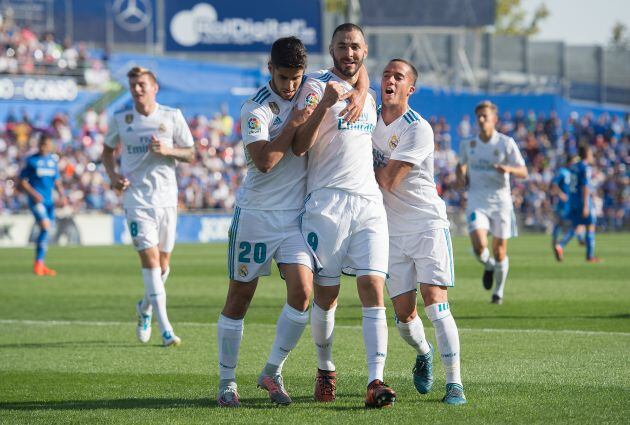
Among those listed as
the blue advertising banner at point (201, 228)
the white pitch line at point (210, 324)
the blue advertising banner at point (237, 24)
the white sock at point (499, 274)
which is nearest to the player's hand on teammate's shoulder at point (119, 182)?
the white pitch line at point (210, 324)

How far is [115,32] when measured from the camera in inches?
1939

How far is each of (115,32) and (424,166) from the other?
43990 mm

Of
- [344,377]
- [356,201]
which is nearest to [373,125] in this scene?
[356,201]

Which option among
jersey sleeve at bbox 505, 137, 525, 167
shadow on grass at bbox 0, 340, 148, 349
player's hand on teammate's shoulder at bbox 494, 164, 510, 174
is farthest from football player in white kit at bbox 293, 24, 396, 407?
jersey sleeve at bbox 505, 137, 525, 167

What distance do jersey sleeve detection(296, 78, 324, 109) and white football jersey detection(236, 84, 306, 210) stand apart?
13cm

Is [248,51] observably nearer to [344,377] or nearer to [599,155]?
[599,155]

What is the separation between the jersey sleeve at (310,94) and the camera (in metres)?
6.50

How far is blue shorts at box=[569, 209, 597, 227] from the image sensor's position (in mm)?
23000

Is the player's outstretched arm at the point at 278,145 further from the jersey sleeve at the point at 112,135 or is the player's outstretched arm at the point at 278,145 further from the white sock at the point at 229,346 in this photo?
the jersey sleeve at the point at 112,135

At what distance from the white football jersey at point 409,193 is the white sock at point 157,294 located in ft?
11.6

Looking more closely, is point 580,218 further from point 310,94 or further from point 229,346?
point 310,94

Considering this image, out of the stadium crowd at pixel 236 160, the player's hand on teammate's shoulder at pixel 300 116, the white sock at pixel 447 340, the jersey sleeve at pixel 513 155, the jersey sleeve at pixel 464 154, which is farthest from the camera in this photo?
the stadium crowd at pixel 236 160

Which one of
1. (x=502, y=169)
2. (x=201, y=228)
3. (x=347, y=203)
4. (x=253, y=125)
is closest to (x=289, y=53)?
(x=253, y=125)

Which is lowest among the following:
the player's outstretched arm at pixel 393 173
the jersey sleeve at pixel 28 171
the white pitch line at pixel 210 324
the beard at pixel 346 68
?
the white pitch line at pixel 210 324
